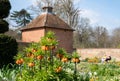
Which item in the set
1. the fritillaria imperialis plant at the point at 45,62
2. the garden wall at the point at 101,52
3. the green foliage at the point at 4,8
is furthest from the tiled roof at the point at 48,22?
the fritillaria imperialis plant at the point at 45,62

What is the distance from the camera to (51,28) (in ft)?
125

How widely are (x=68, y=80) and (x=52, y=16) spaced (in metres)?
35.0

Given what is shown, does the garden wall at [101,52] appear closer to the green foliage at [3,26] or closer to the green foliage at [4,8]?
the green foliage at [4,8]

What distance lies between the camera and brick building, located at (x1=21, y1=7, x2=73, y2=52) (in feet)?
126

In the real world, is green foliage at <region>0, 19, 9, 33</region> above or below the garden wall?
above

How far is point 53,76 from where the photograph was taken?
5285 mm

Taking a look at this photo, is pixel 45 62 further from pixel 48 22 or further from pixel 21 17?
pixel 21 17

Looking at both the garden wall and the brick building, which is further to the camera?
the brick building

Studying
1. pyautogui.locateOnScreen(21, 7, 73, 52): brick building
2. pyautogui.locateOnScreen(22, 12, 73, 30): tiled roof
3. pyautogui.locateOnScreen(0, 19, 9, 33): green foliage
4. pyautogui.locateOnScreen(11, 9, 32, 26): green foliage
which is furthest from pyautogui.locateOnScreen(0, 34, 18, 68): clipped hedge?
pyautogui.locateOnScreen(11, 9, 32, 26): green foliage

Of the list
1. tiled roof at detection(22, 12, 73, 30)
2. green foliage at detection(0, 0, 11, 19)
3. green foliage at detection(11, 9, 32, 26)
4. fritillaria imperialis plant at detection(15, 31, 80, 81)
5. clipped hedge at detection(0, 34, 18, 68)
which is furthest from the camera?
green foliage at detection(11, 9, 32, 26)

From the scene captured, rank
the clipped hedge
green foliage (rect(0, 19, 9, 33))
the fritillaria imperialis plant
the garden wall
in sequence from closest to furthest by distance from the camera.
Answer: the fritillaria imperialis plant, the clipped hedge, green foliage (rect(0, 19, 9, 33)), the garden wall

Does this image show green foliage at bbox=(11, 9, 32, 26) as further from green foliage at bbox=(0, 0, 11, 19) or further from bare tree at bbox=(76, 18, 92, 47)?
green foliage at bbox=(0, 0, 11, 19)

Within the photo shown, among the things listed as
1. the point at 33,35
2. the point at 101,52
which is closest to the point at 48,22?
the point at 33,35

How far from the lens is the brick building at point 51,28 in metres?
38.5
